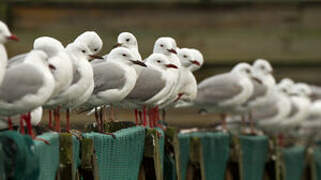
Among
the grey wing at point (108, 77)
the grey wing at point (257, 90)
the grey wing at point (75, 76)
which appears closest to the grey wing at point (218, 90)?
the grey wing at point (257, 90)

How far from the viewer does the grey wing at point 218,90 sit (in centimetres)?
1080

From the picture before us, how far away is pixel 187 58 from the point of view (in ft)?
30.8

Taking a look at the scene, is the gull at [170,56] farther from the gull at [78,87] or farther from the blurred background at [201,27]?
the blurred background at [201,27]

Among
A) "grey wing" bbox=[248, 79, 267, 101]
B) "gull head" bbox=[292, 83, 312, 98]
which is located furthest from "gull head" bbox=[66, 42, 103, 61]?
"gull head" bbox=[292, 83, 312, 98]

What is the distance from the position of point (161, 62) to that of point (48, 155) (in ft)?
10.8

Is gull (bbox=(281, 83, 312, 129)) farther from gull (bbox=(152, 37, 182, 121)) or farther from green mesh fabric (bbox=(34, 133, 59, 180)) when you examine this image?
green mesh fabric (bbox=(34, 133, 59, 180))

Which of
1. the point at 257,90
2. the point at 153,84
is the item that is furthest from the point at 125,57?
the point at 257,90

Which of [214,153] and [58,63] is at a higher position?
[58,63]

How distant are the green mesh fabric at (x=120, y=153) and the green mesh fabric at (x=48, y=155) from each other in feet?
1.48

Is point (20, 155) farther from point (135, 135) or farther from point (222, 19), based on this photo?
point (222, 19)

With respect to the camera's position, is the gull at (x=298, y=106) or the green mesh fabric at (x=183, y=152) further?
the gull at (x=298, y=106)

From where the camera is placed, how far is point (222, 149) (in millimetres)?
8734

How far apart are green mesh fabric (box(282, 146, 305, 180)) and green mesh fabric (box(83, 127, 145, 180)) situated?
497cm

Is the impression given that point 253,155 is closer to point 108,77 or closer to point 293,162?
point 108,77
